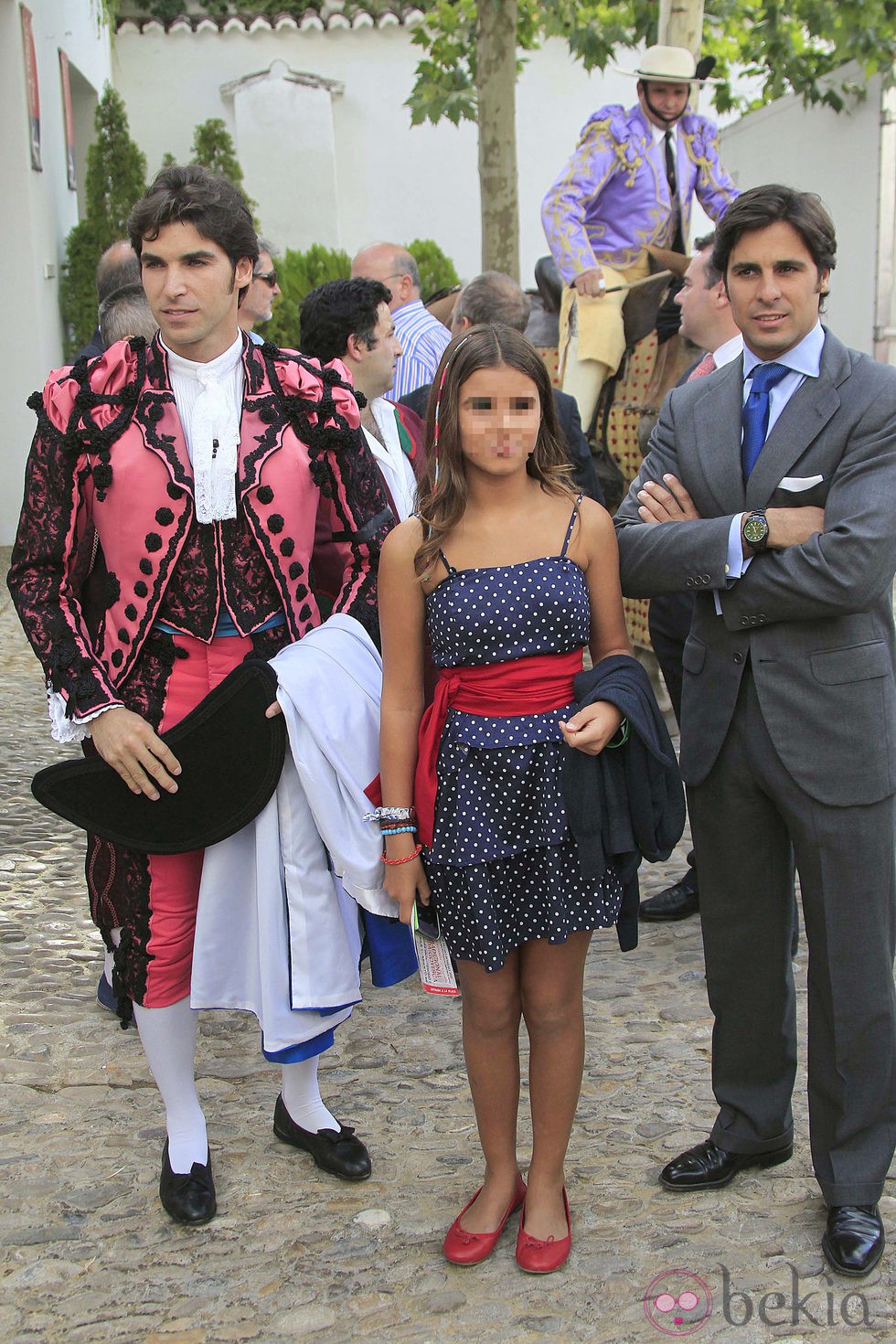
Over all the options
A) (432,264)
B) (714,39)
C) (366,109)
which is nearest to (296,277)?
(432,264)

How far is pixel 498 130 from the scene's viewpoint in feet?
33.5

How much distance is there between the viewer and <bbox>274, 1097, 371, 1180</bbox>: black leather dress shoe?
325 cm

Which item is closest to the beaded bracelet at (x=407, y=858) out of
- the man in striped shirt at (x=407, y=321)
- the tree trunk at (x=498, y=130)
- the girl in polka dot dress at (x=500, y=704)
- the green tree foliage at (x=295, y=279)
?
the girl in polka dot dress at (x=500, y=704)

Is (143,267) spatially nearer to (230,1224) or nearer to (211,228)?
(211,228)

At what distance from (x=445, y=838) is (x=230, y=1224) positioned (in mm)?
1066

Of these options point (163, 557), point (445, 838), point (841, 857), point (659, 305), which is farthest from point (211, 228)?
point (659, 305)

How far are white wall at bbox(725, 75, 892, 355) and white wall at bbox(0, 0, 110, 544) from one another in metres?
6.94

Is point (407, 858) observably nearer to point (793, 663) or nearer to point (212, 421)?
point (793, 663)

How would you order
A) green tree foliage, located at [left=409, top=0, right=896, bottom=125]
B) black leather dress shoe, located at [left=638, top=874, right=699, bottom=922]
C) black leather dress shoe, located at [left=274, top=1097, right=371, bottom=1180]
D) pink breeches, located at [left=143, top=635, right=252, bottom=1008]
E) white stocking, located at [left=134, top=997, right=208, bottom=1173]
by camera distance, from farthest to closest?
green tree foliage, located at [left=409, top=0, right=896, bottom=125] → black leather dress shoe, located at [left=638, top=874, right=699, bottom=922] → black leather dress shoe, located at [left=274, top=1097, right=371, bottom=1180] → white stocking, located at [left=134, top=997, right=208, bottom=1173] → pink breeches, located at [left=143, top=635, right=252, bottom=1008]

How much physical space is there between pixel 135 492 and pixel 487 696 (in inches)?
33.8

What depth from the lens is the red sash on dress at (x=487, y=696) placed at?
275 centimetres

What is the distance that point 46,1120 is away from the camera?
354 cm

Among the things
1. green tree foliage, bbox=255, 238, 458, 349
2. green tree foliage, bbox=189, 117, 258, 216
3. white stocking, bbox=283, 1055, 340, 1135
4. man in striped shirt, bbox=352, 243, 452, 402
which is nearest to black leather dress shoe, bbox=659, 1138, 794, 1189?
white stocking, bbox=283, 1055, 340, 1135

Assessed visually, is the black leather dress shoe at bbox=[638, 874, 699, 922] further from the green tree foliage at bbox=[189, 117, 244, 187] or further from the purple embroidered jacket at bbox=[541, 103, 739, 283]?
the green tree foliage at bbox=[189, 117, 244, 187]
